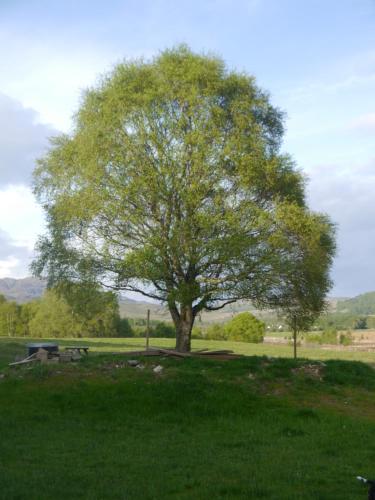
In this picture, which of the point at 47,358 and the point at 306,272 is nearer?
the point at 47,358

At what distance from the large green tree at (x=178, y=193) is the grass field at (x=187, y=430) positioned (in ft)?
15.3

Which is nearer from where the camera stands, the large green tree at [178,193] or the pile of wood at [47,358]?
the pile of wood at [47,358]

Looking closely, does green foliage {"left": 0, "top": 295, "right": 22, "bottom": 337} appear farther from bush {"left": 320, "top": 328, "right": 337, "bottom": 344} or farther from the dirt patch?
the dirt patch

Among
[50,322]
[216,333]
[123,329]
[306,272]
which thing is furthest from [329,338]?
[306,272]

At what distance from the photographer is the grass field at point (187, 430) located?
32.3ft

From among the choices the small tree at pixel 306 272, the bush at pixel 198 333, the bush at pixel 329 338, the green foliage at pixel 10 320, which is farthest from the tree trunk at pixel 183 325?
the green foliage at pixel 10 320

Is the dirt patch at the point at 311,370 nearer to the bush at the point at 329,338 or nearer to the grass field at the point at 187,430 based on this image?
the grass field at the point at 187,430

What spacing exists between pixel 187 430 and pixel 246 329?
81498 mm

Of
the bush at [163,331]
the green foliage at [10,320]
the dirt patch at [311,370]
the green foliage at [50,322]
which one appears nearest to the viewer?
the dirt patch at [311,370]

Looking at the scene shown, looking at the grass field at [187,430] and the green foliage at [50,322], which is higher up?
the green foliage at [50,322]

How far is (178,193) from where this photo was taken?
26.3 m

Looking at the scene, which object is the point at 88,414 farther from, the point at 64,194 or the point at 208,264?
the point at 64,194

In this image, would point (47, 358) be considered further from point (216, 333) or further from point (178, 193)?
point (216, 333)

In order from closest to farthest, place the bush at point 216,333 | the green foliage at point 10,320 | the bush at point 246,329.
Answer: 1. the bush at point 246,329
2. the bush at point 216,333
3. the green foliage at point 10,320
